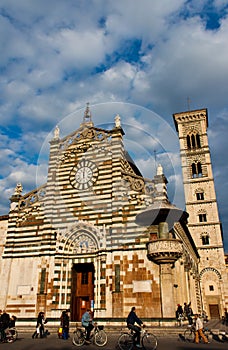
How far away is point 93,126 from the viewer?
78.0ft

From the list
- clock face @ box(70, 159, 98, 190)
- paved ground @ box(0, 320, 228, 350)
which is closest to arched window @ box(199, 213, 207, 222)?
clock face @ box(70, 159, 98, 190)

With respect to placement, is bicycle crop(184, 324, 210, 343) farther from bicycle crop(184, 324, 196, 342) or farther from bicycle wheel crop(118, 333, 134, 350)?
bicycle wheel crop(118, 333, 134, 350)

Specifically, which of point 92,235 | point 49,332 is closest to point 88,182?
point 92,235

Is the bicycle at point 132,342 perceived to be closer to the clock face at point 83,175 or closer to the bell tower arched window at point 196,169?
the clock face at point 83,175

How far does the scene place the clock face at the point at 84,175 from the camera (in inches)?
870

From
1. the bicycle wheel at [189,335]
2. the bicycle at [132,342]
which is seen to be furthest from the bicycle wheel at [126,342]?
the bicycle wheel at [189,335]

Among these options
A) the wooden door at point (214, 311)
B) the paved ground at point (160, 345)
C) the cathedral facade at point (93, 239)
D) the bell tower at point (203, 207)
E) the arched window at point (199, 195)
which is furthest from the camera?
the arched window at point (199, 195)

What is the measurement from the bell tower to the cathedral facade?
2036cm

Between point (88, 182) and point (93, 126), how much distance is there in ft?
14.9

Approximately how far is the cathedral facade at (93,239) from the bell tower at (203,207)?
2036 cm

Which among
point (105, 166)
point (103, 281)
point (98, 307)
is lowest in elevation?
point (98, 307)

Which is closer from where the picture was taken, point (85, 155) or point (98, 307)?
point (98, 307)

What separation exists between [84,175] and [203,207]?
26172 mm

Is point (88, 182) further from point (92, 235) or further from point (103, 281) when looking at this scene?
point (103, 281)
